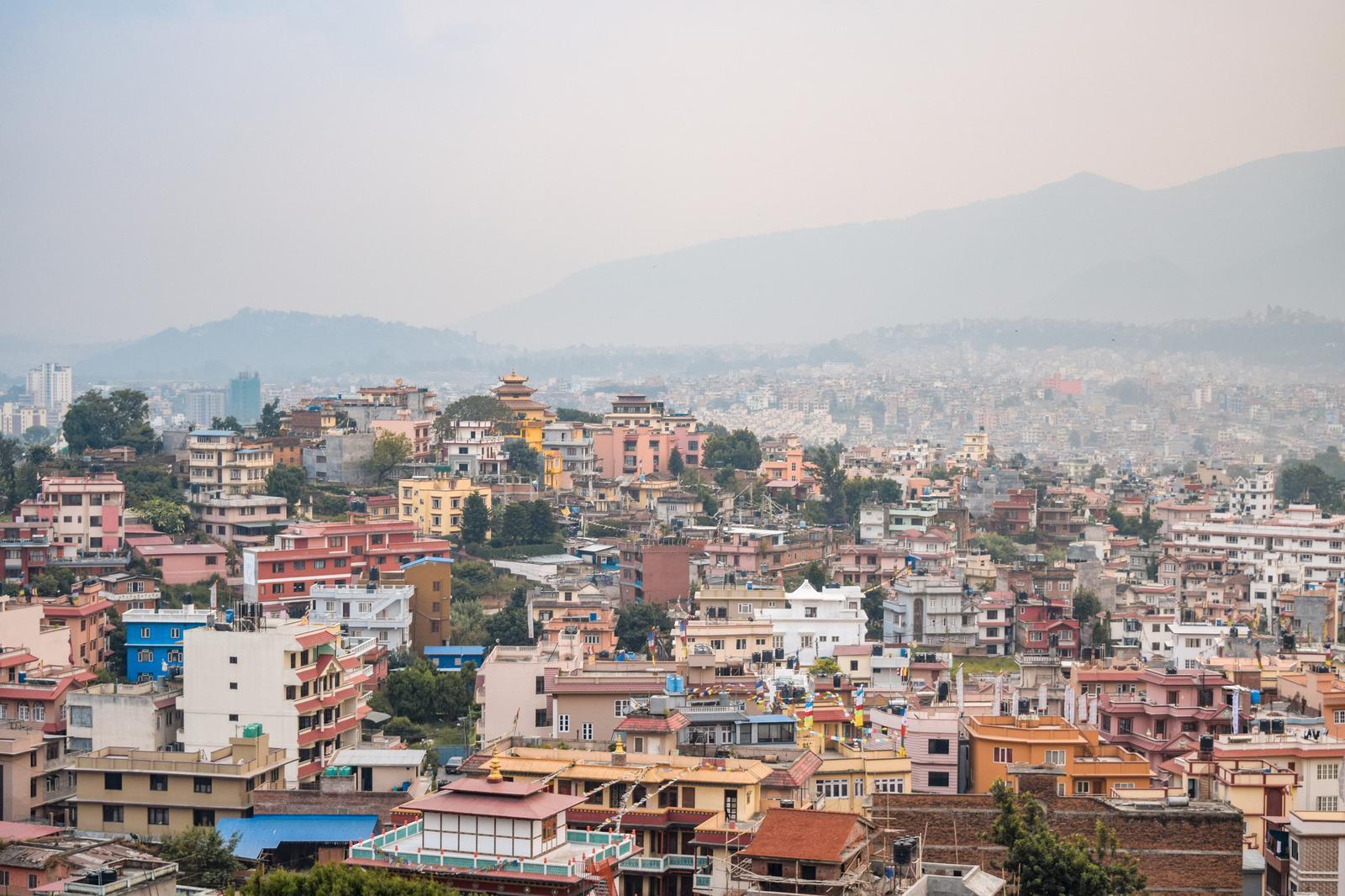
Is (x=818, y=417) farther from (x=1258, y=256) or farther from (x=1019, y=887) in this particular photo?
(x=1019, y=887)

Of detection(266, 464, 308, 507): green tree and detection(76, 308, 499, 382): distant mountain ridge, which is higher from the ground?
detection(76, 308, 499, 382): distant mountain ridge

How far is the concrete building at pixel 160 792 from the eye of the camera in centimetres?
1510

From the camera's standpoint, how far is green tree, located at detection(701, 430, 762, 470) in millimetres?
42531

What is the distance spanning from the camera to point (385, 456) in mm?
36000

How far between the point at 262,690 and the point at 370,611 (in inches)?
314

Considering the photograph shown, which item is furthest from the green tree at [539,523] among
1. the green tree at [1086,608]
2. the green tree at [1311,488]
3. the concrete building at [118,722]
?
the green tree at [1311,488]

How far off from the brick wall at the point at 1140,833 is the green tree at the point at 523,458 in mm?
25616

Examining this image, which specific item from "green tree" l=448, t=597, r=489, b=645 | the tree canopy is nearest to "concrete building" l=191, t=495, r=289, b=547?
"green tree" l=448, t=597, r=489, b=645

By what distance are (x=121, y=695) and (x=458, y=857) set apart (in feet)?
21.2

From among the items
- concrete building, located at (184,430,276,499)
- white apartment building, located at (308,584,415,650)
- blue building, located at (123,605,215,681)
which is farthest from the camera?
concrete building, located at (184,430,276,499)

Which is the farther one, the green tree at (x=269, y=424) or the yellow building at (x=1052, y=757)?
the green tree at (x=269, y=424)

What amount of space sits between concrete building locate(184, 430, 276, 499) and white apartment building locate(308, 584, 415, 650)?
8.80 meters

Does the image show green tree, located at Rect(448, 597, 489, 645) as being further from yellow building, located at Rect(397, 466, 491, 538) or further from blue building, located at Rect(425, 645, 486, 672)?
yellow building, located at Rect(397, 466, 491, 538)

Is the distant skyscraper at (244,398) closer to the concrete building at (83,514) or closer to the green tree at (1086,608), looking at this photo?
the concrete building at (83,514)
